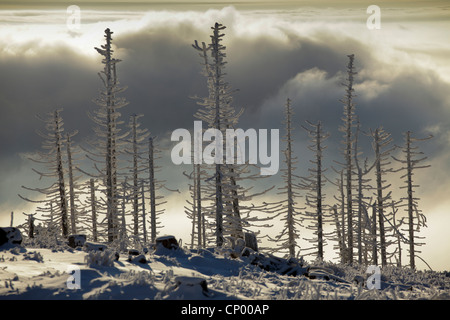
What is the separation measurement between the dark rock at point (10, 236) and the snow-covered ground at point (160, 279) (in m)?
0.40

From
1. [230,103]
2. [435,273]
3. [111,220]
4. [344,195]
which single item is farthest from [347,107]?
[111,220]

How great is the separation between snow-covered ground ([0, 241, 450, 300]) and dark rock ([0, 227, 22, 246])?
401 mm

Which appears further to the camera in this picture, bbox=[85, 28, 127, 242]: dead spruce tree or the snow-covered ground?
bbox=[85, 28, 127, 242]: dead spruce tree

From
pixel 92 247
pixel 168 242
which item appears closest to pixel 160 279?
pixel 168 242

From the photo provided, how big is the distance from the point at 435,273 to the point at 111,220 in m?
23.3

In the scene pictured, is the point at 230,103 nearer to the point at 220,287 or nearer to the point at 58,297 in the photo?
the point at 220,287

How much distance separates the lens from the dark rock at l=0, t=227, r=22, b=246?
15138 millimetres

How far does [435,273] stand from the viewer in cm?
2764

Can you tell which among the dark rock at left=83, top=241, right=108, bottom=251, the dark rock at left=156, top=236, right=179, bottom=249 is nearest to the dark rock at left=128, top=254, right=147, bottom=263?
the dark rock at left=83, top=241, right=108, bottom=251

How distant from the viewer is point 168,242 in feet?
53.3

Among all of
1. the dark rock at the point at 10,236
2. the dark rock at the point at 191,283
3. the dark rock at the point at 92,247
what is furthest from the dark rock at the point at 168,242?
the dark rock at the point at 191,283

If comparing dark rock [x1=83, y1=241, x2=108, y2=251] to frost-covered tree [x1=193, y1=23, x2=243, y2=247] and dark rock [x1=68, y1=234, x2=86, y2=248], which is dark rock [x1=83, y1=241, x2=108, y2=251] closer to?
dark rock [x1=68, y1=234, x2=86, y2=248]

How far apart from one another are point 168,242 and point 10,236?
19.8ft

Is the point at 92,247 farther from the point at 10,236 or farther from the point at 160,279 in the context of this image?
the point at 160,279
